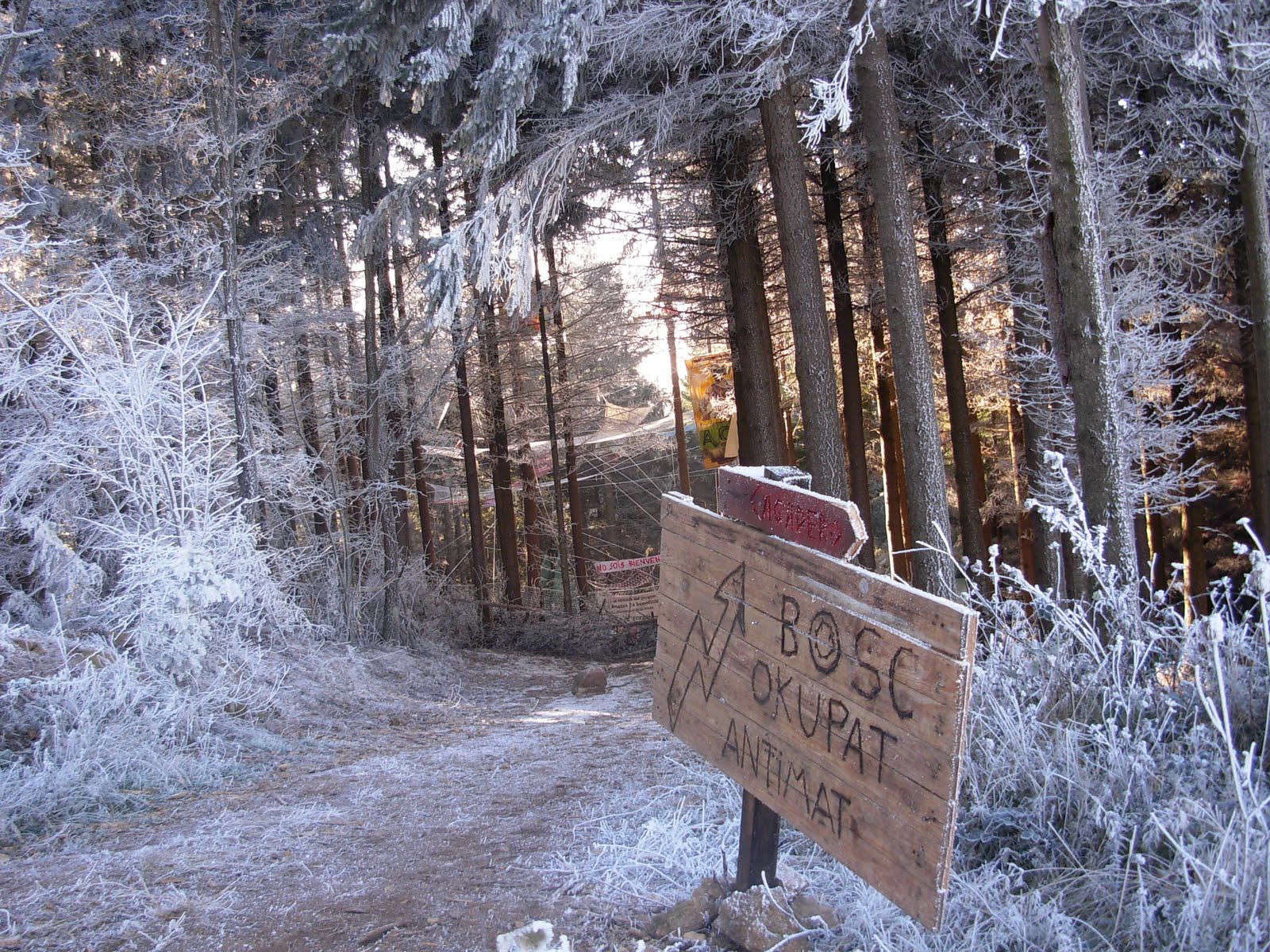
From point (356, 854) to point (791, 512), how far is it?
2.87 m

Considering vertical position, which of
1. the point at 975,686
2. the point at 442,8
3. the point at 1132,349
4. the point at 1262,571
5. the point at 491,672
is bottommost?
the point at 491,672

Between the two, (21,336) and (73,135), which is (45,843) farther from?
(73,135)

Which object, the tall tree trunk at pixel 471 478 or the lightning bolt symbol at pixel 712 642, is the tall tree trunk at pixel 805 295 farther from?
the tall tree trunk at pixel 471 478

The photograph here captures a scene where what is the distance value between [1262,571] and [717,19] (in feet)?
23.6

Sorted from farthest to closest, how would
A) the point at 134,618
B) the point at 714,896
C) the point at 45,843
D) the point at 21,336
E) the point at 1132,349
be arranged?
the point at 1132,349 < the point at 21,336 < the point at 134,618 < the point at 45,843 < the point at 714,896

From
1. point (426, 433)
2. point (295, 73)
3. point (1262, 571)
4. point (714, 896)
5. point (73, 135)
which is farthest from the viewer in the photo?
point (426, 433)

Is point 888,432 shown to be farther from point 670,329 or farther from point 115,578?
point 115,578

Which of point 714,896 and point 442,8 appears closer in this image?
point 714,896

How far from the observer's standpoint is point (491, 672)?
40.3ft

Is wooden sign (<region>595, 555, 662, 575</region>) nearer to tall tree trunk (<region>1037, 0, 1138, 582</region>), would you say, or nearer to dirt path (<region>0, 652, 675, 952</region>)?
dirt path (<region>0, 652, 675, 952</region>)

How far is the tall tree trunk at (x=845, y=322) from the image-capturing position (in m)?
13.6

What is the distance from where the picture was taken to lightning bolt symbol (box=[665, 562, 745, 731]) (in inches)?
120

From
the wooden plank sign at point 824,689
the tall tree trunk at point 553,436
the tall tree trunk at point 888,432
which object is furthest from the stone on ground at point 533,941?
the tall tree trunk at point 553,436

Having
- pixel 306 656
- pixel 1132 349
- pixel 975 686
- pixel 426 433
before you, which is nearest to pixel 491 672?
pixel 306 656
